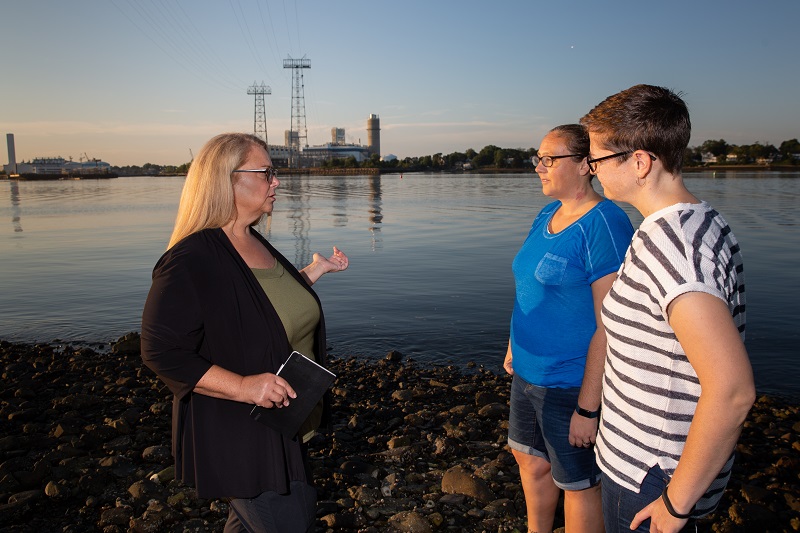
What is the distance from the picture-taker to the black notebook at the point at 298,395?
7.84ft

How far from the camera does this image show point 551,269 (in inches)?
115

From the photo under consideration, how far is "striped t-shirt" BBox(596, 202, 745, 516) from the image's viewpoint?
5.58 feet

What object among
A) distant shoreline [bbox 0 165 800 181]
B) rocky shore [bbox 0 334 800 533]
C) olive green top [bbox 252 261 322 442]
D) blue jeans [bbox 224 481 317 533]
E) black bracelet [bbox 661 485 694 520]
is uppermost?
distant shoreline [bbox 0 165 800 181]

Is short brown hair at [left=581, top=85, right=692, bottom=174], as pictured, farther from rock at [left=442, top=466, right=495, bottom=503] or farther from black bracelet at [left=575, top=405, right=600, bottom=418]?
rock at [left=442, top=466, right=495, bottom=503]

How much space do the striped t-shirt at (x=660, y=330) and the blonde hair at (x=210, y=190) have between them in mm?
1663

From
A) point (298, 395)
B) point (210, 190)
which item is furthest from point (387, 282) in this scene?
point (298, 395)

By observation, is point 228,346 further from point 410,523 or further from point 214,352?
point 410,523

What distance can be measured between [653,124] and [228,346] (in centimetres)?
179

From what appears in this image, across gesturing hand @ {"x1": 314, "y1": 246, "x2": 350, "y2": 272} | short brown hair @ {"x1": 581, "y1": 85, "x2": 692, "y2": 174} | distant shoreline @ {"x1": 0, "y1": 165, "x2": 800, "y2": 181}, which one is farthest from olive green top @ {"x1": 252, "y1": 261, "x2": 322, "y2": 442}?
distant shoreline @ {"x1": 0, "y1": 165, "x2": 800, "y2": 181}

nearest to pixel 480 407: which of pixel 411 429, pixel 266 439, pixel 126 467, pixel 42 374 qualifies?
pixel 411 429

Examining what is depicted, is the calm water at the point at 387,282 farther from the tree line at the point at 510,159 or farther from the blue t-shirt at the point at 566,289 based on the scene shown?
the tree line at the point at 510,159

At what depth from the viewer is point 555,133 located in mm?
3271

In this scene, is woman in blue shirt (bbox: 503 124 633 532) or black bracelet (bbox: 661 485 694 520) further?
woman in blue shirt (bbox: 503 124 633 532)

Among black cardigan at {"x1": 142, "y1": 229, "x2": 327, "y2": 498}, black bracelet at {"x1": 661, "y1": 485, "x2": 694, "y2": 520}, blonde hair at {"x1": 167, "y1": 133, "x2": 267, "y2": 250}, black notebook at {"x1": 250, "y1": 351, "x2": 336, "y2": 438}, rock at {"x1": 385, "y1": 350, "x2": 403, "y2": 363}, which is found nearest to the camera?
black bracelet at {"x1": 661, "y1": 485, "x2": 694, "y2": 520}
